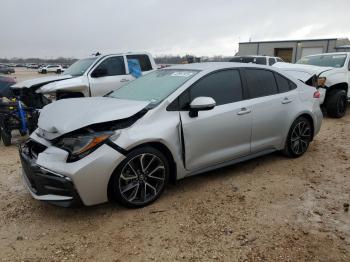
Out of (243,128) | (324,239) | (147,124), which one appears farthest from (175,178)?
(324,239)

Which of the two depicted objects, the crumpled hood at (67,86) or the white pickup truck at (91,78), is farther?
the white pickup truck at (91,78)

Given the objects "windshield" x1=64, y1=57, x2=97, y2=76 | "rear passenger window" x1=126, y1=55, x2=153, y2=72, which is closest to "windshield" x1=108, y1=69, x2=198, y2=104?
"windshield" x1=64, y1=57, x2=97, y2=76

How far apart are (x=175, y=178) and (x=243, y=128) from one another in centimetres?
116

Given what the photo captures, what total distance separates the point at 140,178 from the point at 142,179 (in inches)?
1.2

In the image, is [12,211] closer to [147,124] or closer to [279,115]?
[147,124]

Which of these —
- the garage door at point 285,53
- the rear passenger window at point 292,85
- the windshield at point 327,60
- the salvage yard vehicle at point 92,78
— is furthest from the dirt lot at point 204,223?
the garage door at point 285,53

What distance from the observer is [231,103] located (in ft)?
14.0

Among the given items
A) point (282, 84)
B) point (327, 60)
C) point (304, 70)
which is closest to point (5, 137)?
point (282, 84)

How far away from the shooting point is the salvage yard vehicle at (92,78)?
807cm

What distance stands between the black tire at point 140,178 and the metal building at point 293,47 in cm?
3005

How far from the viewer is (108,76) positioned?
8.78 m

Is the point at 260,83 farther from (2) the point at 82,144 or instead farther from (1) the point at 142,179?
(2) the point at 82,144

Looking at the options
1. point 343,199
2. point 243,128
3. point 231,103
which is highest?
point 231,103

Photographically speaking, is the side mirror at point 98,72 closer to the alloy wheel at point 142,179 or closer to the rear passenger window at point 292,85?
the rear passenger window at point 292,85
